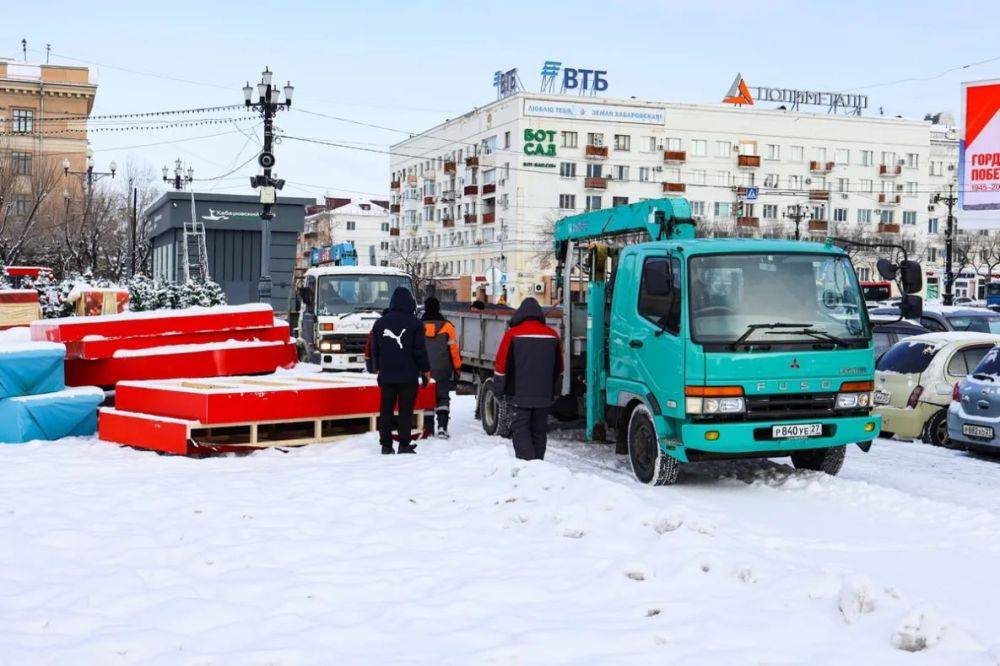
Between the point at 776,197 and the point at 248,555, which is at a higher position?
the point at 776,197

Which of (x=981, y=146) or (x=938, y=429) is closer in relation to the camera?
→ (x=938, y=429)

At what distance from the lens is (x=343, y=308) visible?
21.9m

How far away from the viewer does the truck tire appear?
560 inches

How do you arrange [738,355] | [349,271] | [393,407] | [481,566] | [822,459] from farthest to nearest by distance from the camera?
1. [349,271]
2. [393,407]
3. [822,459]
4. [738,355]
5. [481,566]

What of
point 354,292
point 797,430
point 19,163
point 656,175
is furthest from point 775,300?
point 656,175

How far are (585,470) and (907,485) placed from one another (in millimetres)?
3287

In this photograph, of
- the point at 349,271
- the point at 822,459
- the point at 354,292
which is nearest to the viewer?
the point at 822,459

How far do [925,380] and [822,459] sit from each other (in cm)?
434

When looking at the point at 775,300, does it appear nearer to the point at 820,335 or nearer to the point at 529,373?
the point at 820,335

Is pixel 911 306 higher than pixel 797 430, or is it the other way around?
pixel 911 306

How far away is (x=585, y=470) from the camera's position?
11688mm

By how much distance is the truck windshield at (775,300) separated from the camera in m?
9.95

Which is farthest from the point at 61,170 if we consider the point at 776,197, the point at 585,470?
the point at 585,470

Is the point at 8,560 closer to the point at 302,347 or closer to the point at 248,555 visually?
the point at 248,555
